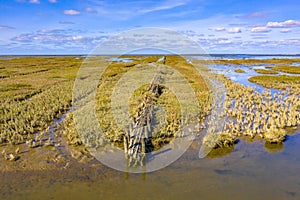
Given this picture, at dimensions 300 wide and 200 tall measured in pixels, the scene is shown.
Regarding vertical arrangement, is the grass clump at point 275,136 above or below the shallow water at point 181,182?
above

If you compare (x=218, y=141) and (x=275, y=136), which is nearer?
(x=218, y=141)

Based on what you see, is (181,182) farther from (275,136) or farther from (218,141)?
(275,136)

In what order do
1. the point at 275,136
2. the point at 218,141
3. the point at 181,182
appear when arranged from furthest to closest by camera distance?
the point at 275,136 < the point at 218,141 < the point at 181,182

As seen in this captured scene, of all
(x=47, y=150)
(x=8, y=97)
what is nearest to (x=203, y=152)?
(x=47, y=150)

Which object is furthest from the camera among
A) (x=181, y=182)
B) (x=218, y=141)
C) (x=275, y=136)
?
(x=275, y=136)

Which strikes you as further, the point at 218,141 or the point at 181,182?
the point at 218,141

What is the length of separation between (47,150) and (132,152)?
4150 millimetres

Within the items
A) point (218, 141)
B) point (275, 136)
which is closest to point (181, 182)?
point (218, 141)

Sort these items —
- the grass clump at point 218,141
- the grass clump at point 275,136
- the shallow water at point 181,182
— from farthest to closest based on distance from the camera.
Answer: the grass clump at point 275,136 → the grass clump at point 218,141 → the shallow water at point 181,182

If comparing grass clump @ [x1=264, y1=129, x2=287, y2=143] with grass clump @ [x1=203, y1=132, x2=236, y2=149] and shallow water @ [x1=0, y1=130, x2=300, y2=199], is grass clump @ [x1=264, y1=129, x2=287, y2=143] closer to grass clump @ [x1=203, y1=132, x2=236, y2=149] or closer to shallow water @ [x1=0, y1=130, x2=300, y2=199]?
shallow water @ [x1=0, y1=130, x2=300, y2=199]

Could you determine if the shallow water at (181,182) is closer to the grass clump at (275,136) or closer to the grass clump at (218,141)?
the grass clump at (218,141)

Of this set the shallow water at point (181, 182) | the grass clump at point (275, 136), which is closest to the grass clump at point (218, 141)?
the shallow water at point (181, 182)

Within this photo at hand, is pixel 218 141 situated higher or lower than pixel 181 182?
higher

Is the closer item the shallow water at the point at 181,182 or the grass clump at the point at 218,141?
the shallow water at the point at 181,182
